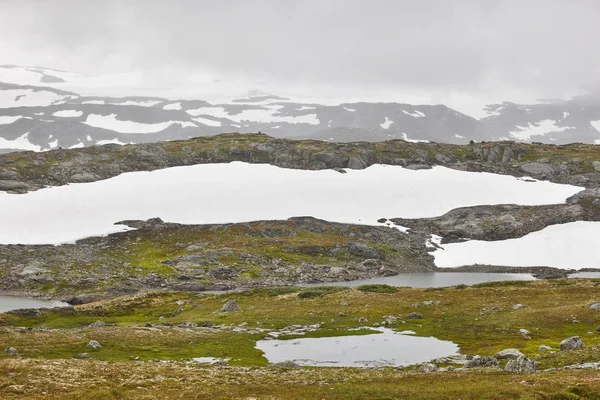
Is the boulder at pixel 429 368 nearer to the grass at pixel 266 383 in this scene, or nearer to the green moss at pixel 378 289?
the grass at pixel 266 383

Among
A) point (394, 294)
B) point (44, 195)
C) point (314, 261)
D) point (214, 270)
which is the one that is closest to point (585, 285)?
point (394, 294)

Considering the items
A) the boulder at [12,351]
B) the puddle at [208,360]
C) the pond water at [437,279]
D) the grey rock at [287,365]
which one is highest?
the boulder at [12,351]

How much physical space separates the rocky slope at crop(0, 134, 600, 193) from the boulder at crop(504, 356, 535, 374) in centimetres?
13451

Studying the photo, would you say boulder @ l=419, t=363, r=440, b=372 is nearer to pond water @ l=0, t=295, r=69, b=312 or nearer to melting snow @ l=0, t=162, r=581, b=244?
pond water @ l=0, t=295, r=69, b=312

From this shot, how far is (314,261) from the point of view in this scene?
107m

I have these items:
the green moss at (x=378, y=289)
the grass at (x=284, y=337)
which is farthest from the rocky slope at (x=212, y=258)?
the green moss at (x=378, y=289)

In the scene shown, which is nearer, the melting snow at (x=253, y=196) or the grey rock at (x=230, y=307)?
the grey rock at (x=230, y=307)

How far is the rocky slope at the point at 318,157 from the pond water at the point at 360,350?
383 ft

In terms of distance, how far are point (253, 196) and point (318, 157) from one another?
131 feet

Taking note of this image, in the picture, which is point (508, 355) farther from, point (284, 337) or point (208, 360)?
point (208, 360)

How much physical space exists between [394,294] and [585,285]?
104 ft

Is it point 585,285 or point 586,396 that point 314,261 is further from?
point 586,396

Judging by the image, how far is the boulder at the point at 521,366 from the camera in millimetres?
31172

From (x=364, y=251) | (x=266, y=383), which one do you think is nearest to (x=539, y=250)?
(x=364, y=251)
